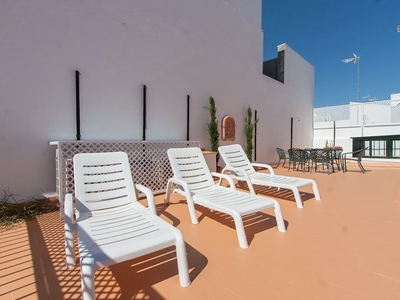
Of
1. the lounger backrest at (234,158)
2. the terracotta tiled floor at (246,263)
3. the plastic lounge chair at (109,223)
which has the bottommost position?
the terracotta tiled floor at (246,263)

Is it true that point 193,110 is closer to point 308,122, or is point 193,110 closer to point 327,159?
point 327,159

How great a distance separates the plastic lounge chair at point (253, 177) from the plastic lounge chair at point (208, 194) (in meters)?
0.81

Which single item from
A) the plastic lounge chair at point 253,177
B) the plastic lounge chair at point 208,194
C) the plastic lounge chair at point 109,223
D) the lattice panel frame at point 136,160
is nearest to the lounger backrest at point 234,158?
the plastic lounge chair at point 253,177

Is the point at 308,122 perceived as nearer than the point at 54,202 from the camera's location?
No

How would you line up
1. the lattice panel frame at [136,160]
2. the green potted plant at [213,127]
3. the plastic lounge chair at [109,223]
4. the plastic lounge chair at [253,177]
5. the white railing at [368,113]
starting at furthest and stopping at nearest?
1. the white railing at [368,113]
2. the green potted plant at [213,127]
3. the plastic lounge chair at [253,177]
4. the lattice panel frame at [136,160]
5. the plastic lounge chair at [109,223]

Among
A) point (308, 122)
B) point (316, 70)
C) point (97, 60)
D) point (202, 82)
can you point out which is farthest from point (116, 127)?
point (316, 70)

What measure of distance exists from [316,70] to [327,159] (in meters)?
9.73

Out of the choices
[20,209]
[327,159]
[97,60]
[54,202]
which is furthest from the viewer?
[327,159]

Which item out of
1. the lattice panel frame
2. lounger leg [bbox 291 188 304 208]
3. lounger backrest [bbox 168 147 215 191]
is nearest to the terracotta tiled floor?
lounger leg [bbox 291 188 304 208]

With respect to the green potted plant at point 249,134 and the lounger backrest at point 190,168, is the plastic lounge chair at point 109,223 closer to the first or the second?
the lounger backrest at point 190,168

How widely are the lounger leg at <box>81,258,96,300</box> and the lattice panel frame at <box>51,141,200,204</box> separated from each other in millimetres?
2666

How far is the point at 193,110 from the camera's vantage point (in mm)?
7316

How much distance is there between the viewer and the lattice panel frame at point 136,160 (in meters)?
3.96

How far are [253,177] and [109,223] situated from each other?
3.39 metres
